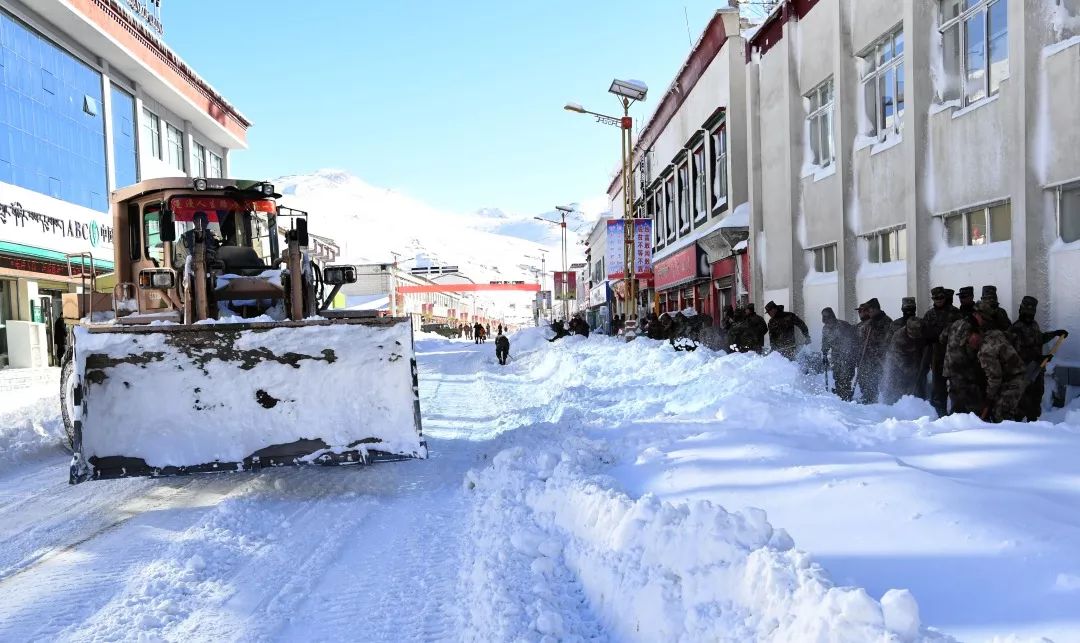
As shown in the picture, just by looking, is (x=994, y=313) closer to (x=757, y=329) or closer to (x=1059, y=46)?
(x=1059, y=46)

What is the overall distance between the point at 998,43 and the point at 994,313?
4468 mm

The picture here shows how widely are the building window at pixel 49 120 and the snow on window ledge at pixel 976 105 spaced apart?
24.6 metres

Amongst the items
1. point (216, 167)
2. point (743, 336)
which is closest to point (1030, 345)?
point (743, 336)

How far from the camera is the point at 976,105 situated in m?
9.56

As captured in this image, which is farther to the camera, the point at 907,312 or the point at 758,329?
the point at 758,329

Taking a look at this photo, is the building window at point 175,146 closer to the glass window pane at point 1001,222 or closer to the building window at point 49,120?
the building window at point 49,120

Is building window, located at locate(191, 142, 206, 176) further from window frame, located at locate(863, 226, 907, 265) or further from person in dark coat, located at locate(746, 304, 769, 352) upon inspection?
Result: window frame, located at locate(863, 226, 907, 265)

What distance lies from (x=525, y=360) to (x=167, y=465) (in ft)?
63.2

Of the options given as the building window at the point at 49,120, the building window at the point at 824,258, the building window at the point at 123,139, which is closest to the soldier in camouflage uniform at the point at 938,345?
the building window at the point at 824,258

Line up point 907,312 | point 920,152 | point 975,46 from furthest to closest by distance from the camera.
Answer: point 920,152, point 975,46, point 907,312

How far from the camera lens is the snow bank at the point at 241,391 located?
5984 millimetres

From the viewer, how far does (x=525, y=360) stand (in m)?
25.0

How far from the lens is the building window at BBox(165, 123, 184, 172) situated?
113 feet

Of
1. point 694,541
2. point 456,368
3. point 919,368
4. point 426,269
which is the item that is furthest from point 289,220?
point 426,269
